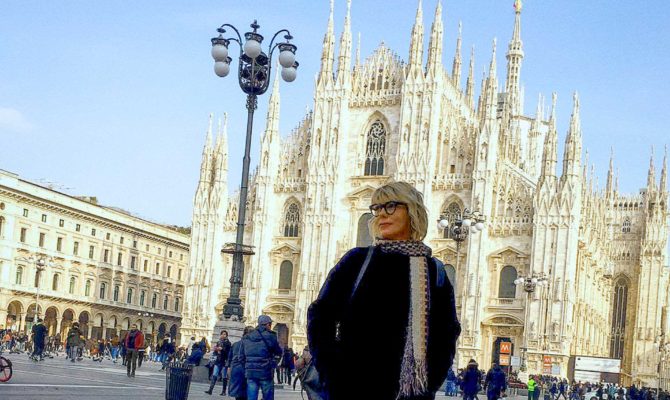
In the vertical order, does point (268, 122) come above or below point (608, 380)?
above

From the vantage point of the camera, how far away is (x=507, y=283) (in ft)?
152

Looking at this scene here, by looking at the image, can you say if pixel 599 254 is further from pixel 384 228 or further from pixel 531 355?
pixel 384 228

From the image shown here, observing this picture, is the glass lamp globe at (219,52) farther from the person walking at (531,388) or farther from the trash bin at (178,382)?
the person walking at (531,388)

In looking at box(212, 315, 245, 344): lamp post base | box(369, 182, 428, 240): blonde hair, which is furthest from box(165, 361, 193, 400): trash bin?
box(212, 315, 245, 344): lamp post base

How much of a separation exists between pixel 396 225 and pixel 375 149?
151 ft

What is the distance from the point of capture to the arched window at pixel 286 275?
51.4 m

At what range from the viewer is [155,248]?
232ft

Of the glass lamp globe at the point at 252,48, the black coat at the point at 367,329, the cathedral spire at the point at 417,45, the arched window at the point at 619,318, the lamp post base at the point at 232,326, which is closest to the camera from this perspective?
the black coat at the point at 367,329

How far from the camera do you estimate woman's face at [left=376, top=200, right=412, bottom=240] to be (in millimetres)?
4363

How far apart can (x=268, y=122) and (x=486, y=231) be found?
13.4 m

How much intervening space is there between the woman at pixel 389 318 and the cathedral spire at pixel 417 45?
4480 centimetres

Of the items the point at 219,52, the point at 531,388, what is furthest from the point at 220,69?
the point at 531,388

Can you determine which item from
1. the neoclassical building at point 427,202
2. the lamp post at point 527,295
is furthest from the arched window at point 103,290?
the lamp post at point 527,295

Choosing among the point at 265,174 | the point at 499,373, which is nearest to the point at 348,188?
the point at 265,174
